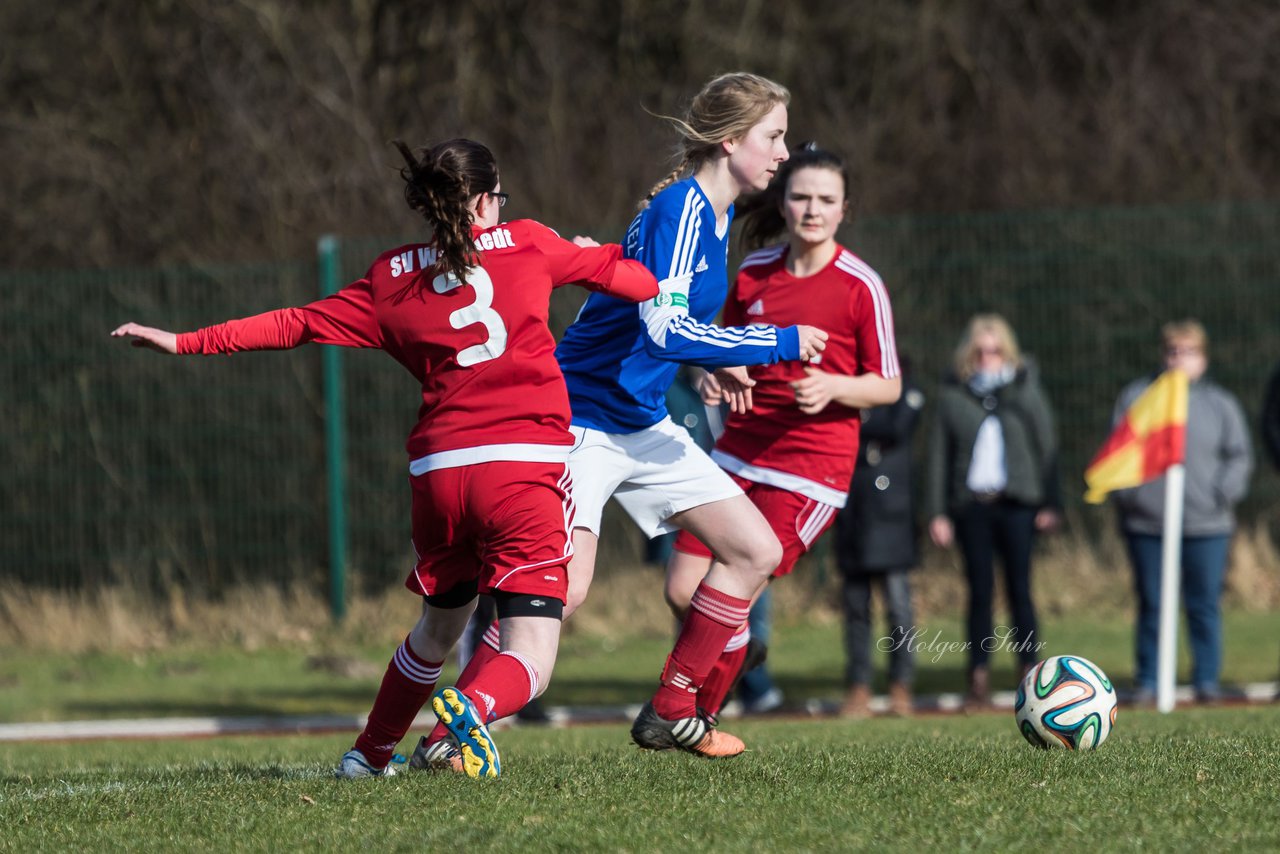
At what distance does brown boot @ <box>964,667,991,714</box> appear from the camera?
1041cm

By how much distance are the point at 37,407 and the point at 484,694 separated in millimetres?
10891

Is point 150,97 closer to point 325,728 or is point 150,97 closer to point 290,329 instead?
point 325,728

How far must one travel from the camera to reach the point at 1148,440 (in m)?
10.7

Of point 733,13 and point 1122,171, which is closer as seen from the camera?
point 1122,171

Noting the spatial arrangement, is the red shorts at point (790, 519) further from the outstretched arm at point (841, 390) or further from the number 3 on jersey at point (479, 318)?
the number 3 on jersey at point (479, 318)

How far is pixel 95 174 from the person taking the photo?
64.8 ft

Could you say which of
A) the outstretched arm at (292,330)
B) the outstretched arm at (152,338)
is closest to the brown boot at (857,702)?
the outstretched arm at (292,330)

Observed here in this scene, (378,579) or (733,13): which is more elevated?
(733,13)

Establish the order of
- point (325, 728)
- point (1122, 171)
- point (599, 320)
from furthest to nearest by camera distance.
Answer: point (1122, 171)
point (325, 728)
point (599, 320)

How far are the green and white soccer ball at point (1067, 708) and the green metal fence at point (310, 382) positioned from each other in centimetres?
873

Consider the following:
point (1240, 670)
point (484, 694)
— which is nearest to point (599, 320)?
point (484, 694)

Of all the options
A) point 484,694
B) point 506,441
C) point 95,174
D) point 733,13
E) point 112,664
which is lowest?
point 112,664

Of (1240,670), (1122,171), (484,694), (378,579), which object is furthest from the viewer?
(1122,171)

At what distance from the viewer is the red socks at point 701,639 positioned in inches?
243
